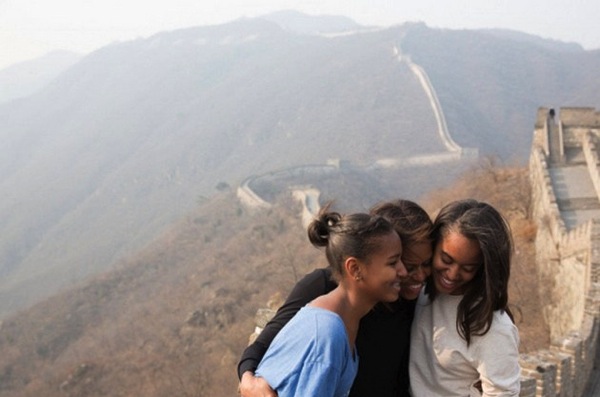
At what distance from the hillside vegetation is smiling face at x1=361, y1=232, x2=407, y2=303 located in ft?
28.2

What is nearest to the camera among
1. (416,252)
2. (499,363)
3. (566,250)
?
(499,363)

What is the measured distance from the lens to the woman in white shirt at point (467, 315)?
2340 millimetres

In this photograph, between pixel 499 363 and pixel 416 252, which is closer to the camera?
pixel 499 363

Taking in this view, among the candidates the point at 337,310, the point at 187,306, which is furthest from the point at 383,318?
the point at 187,306

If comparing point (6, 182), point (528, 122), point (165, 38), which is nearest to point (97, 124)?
point (6, 182)

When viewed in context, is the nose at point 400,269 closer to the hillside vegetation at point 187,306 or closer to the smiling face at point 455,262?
the smiling face at point 455,262

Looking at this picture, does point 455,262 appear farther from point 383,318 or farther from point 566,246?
point 566,246

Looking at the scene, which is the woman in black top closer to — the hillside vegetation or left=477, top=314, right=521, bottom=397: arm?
left=477, top=314, right=521, bottom=397: arm

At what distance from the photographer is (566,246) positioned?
39.1ft

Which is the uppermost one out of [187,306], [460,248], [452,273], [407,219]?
[407,219]

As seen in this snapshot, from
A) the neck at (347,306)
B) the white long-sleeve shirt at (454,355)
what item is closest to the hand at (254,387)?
the neck at (347,306)

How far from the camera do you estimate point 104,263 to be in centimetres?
5834

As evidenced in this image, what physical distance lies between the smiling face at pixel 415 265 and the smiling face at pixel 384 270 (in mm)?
217

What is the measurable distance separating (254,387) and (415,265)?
2.61 feet
